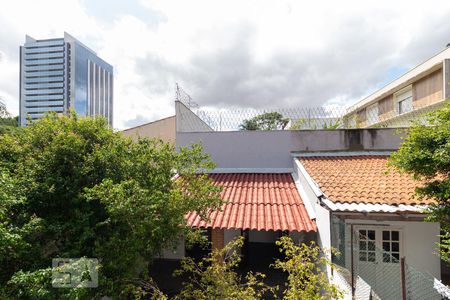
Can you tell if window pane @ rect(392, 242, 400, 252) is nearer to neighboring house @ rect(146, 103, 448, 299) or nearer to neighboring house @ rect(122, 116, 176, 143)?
neighboring house @ rect(146, 103, 448, 299)

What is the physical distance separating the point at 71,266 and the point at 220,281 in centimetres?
230

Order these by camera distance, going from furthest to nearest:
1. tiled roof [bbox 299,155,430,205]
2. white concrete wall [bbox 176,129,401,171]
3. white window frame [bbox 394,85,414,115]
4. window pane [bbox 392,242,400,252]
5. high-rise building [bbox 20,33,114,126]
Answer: high-rise building [bbox 20,33,114,126] < white window frame [bbox 394,85,414,115] < white concrete wall [bbox 176,129,401,171] < window pane [bbox 392,242,400,252] < tiled roof [bbox 299,155,430,205]

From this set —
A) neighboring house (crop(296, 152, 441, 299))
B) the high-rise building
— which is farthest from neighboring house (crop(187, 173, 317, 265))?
the high-rise building

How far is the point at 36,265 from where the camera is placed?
13.4 feet

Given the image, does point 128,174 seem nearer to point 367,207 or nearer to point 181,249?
point 367,207

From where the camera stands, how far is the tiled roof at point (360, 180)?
20.0 ft

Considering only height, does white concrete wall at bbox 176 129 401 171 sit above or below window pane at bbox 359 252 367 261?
above

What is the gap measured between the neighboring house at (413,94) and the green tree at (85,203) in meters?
8.46

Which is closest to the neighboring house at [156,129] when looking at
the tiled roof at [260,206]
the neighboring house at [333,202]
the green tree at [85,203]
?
the neighboring house at [333,202]

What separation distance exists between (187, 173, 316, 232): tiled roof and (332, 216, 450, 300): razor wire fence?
1.07 m

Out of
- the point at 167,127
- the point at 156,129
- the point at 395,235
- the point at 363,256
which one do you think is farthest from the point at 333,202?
the point at 156,129

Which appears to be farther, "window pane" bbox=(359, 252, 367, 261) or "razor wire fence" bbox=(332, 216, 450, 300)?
"window pane" bbox=(359, 252, 367, 261)

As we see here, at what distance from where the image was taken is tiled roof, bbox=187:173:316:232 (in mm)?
6746

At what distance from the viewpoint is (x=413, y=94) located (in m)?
16.7
